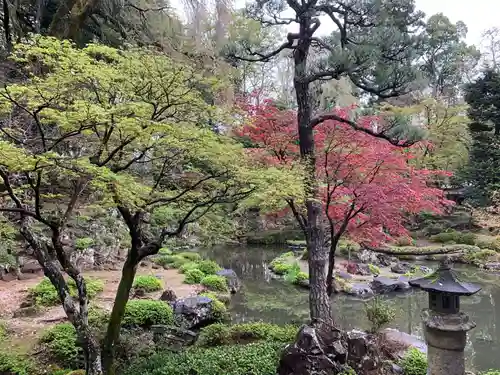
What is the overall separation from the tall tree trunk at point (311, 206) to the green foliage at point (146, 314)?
2.85 m

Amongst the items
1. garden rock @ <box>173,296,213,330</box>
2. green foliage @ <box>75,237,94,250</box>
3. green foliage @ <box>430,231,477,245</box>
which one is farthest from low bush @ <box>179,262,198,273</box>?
green foliage @ <box>430,231,477,245</box>

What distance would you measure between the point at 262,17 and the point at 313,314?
511cm

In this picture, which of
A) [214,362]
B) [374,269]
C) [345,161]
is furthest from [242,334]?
[374,269]

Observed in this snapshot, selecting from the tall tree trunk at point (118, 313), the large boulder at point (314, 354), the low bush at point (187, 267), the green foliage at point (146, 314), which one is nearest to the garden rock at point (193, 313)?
the green foliage at point (146, 314)

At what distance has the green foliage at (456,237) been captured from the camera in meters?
17.5

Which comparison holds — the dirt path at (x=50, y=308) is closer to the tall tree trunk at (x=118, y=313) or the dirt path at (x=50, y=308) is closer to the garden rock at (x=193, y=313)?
the garden rock at (x=193, y=313)

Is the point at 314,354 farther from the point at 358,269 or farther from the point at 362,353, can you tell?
the point at 358,269

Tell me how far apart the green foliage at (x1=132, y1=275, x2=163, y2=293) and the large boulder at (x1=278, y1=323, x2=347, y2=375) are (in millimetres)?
5534

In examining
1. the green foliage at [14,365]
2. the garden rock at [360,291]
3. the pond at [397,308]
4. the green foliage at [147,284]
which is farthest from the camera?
the garden rock at [360,291]

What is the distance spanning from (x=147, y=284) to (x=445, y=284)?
755cm

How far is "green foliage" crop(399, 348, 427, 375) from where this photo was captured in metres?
5.84

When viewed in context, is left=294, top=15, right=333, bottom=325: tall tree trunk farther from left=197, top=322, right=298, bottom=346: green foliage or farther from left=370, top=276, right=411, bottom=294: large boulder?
left=370, top=276, right=411, bottom=294: large boulder

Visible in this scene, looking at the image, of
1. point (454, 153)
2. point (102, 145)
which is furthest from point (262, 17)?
point (454, 153)

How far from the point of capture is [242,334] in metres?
6.87
